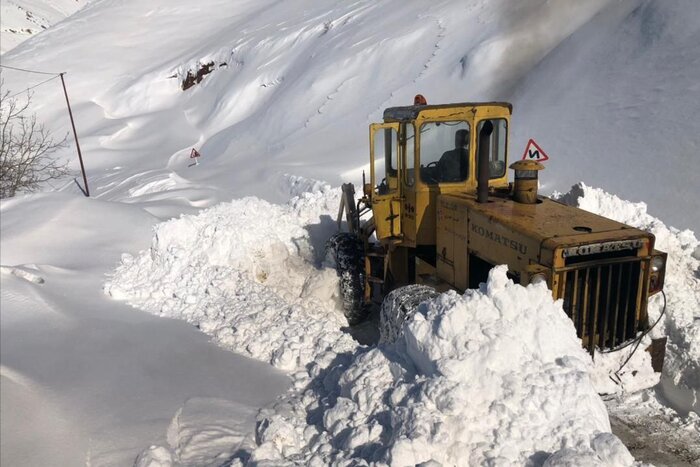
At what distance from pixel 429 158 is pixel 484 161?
893 mm

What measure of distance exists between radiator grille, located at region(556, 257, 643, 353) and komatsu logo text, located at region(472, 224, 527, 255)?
45 cm

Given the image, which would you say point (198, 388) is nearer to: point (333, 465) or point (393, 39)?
point (333, 465)

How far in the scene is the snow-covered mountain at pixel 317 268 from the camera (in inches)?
156

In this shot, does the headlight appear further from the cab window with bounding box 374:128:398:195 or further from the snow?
the cab window with bounding box 374:128:398:195

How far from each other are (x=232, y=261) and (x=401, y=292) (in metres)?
2.80

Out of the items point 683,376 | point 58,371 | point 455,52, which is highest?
point 455,52

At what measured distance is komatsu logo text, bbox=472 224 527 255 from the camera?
16.3ft

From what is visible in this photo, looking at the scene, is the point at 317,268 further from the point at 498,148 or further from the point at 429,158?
the point at 498,148

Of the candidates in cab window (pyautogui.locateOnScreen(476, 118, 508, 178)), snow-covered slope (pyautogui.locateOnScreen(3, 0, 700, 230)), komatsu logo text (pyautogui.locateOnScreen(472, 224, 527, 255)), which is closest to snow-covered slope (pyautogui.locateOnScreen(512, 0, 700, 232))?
snow-covered slope (pyautogui.locateOnScreen(3, 0, 700, 230))

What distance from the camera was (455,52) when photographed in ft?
54.0

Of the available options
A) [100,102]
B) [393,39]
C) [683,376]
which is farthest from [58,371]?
[100,102]

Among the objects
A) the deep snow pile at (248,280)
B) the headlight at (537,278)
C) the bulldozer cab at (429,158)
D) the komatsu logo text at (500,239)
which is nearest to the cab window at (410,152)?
the bulldozer cab at (429,158)

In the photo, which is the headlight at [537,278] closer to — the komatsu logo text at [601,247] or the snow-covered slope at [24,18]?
the komatsu logo text at [601,247]

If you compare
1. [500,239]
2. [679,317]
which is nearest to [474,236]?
[500,239]
